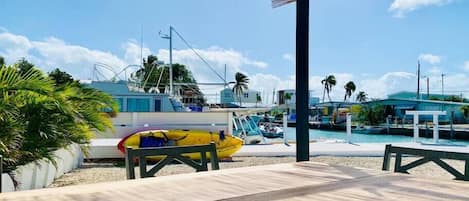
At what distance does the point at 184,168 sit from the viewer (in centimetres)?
616

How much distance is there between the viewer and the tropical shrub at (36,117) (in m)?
3.30

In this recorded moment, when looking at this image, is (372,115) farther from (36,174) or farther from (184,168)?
(36,174)

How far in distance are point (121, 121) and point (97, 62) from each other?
7112 millimetres

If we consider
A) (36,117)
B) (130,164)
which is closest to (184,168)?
(36,117)

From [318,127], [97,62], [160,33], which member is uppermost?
[160,33]

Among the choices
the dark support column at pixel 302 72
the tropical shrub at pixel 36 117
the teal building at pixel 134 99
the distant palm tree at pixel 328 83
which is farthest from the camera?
the distant palm tree at pixel 328 83

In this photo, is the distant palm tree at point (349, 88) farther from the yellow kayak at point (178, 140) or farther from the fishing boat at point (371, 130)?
the yellow kayak at point (178, 140)

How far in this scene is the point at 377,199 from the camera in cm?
144

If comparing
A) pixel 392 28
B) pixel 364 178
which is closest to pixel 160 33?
pixel 392 28

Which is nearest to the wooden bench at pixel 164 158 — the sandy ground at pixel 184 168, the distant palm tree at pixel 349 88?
the sandy ground at pixel 184 168

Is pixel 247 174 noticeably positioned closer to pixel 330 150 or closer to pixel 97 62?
pixel 330 150

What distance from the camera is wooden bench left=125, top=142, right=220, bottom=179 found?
2083 mm

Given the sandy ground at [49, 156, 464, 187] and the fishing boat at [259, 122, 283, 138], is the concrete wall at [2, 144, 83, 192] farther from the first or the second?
the fishing boat at [259, 122, 283, 138]

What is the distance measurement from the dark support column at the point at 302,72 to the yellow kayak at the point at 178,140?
4436 millimetres
